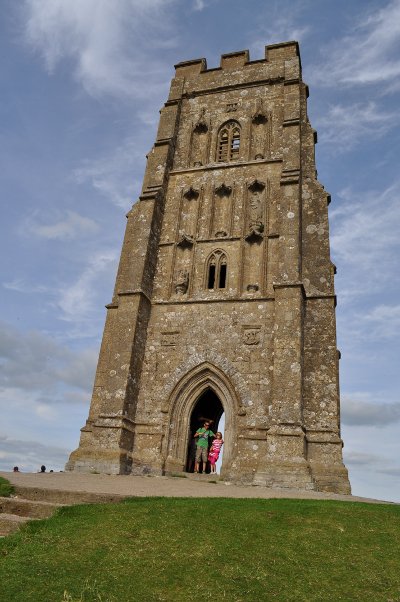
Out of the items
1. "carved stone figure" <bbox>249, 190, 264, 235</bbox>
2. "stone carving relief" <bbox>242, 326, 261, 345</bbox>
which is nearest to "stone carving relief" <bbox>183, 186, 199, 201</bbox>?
"carved stone figure" <bbox>249, 190, 264, 235</bbox>

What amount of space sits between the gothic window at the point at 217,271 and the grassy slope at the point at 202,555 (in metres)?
11.5

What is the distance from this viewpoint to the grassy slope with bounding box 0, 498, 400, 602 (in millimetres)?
5933

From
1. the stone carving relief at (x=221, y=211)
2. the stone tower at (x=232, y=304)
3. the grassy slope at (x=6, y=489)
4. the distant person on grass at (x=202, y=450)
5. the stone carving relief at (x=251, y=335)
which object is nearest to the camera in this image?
the grassy slope at (x=6, y=489)

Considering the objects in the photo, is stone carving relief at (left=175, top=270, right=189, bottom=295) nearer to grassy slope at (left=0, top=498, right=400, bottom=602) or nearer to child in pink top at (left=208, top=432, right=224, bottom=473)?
child in pink top at (left=208, top=432, right=224, bottom=473)

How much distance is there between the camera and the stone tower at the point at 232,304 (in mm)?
16141

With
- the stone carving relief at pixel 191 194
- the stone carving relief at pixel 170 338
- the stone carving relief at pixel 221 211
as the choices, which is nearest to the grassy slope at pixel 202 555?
the stone carving relief at pixel 170 338

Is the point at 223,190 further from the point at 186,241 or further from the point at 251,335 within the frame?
the point at 251,335

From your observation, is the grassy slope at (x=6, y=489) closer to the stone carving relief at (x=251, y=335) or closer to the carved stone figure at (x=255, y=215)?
the stone carving relief at (x=251, y=335)

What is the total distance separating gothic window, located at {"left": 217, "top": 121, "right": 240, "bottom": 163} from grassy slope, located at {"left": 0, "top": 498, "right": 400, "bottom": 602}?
17.4 m

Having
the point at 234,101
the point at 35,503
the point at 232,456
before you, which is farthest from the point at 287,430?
the point at 234,101

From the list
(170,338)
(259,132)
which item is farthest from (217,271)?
(259,132)

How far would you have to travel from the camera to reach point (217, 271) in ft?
65.9

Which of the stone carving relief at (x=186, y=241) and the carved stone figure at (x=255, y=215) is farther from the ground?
the carved stone figure at (x=255, y=215)

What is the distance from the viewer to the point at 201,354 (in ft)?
60.0
